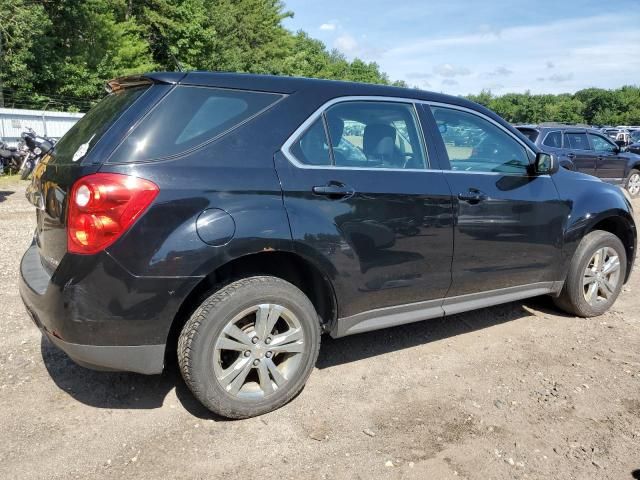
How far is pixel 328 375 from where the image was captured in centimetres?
355

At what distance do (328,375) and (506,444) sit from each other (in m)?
1.18

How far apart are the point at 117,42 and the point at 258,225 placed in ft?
102

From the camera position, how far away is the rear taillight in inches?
98.3

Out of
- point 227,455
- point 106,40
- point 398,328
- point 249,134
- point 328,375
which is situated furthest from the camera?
point 106,40

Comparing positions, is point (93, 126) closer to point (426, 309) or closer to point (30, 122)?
point (426, 309)

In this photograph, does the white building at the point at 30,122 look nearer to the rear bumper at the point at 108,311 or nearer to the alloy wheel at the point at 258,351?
the rear bumper at the point at 108,311

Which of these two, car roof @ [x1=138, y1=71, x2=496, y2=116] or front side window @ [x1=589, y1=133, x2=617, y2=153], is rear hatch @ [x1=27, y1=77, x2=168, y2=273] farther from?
front side window @ [x1=589, y1=133, x2=617, y2=153]

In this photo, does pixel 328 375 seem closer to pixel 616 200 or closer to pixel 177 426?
pixel 177 426

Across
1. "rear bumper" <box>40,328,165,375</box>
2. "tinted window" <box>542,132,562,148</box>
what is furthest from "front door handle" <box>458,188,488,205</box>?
"tinted window" <box>542,132,562,148</box>

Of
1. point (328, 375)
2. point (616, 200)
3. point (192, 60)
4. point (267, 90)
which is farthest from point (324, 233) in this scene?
point (192, 60)

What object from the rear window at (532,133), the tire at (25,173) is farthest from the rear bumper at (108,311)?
the tire at (25,173)

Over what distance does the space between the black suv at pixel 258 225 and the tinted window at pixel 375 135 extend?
0.01m

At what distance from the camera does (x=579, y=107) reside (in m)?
82.5

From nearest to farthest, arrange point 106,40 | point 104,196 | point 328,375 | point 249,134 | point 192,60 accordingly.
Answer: point 104,196 < point 249,134 < point 328,375 < point 106,40 < point 192,60
